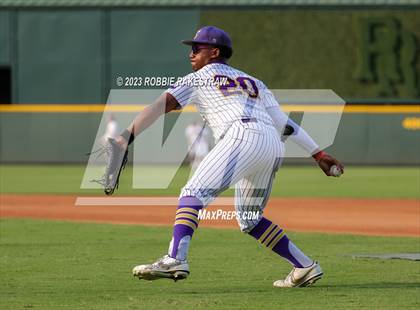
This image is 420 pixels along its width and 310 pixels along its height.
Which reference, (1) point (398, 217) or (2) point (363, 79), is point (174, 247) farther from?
(2) point (363, 79)

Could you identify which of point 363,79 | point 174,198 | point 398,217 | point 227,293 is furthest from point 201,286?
point 363,79

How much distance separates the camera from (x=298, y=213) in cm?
1666

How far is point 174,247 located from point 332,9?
27.5m

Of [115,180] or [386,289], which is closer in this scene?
[115,180]

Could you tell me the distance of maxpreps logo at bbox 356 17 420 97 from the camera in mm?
33375

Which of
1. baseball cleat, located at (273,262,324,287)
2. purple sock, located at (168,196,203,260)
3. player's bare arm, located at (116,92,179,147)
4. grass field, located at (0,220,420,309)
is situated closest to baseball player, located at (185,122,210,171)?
grass field, located at (0,220,420,309)

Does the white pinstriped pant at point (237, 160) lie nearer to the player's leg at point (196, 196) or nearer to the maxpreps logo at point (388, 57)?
the player's leg at point (196, 196)

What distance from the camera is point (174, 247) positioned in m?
7.44

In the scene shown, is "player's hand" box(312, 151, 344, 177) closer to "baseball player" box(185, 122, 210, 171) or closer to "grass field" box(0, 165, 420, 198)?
"grass field" box(0, 165, 420, 198)

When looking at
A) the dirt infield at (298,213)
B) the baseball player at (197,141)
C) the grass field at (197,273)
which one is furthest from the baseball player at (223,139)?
the baseball player at (197,141)

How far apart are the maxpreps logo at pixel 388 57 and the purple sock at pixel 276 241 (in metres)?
25.9

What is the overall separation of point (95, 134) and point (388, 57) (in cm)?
1031

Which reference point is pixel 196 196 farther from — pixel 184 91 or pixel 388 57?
pixel 388 57

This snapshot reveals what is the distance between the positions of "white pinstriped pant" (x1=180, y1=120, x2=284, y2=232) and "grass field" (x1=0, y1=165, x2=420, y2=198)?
1316cm
